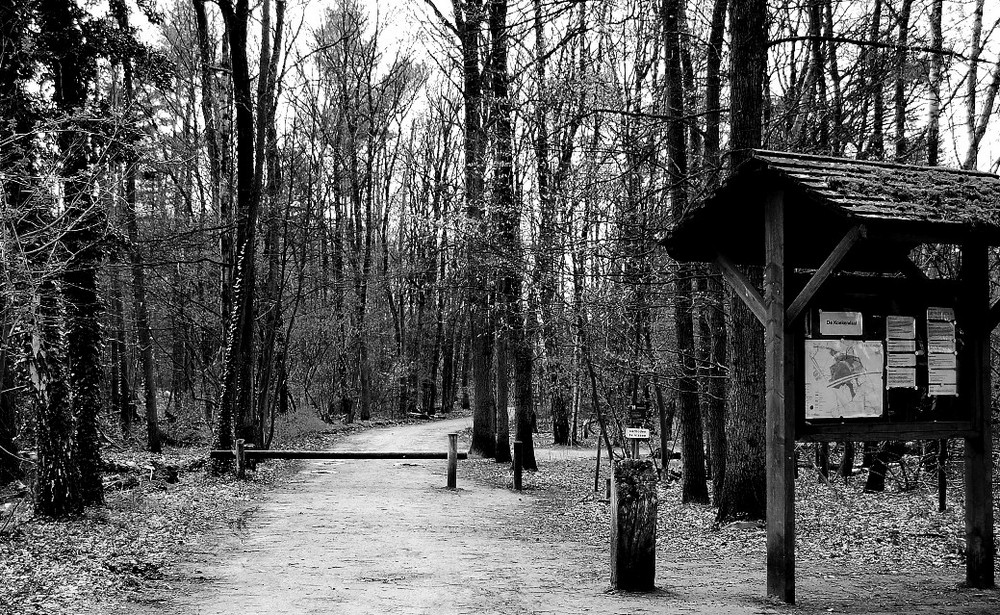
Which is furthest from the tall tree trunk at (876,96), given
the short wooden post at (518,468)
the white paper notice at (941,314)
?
the short wooden post at (518,468)

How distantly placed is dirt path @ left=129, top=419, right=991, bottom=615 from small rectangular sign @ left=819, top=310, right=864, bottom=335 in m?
2.14

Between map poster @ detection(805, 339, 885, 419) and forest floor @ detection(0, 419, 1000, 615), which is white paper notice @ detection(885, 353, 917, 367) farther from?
forest floor @ detection(0, 419, 1000, 615)

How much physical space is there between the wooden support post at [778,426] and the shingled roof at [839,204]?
0.30 meters

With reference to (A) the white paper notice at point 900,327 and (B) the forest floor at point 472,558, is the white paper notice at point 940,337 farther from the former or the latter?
(B) the forest floor at point 472,558

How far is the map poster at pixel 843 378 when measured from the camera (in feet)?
22.1

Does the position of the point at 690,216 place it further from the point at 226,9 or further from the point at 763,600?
the point at 226,9

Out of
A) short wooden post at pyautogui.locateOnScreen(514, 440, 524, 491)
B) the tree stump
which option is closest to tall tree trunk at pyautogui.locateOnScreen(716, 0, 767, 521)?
the tree stump

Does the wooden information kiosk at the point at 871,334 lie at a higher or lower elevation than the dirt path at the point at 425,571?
higher

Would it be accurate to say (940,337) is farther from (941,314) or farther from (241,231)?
(241,231)

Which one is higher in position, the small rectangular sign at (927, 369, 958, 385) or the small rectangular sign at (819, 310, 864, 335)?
the small rectangular sign at (819, 310, 864, 335)

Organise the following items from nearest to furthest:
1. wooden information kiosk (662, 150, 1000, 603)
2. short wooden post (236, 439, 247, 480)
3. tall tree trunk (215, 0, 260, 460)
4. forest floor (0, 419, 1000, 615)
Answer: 1. wooden information kiosk (662, 150, 1000, 603)
2. forest floor (0, 419, 1000, 615)
3. short wooden post (236, 439, 247, 480)
4. tall tree trunk (215, 0, 260, 460)

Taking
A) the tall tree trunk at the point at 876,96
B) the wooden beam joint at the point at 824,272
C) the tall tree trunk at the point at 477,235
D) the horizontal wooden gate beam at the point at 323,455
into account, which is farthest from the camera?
the tall tree trunk at the point at 477,235

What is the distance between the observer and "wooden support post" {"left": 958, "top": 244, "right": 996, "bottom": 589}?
6.96m

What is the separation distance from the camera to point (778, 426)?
262 inches
